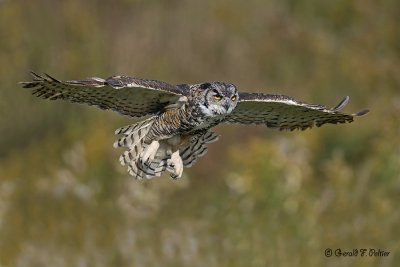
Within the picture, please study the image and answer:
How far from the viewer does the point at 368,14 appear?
649 inches

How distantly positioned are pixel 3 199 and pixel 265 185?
131 inches

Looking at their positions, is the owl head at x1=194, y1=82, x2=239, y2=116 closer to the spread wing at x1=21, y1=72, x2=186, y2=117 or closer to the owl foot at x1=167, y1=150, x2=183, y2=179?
the spread wing at x1=21, y1=72, x2=186, y2=117

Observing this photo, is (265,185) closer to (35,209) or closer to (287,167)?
(287,167)

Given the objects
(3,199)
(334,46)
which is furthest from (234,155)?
(334,46)

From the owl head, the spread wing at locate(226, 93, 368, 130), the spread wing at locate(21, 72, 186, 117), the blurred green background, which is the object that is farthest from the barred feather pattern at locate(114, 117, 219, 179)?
the blurred green background

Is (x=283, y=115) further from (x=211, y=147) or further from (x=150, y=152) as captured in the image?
(x=211, y=147)

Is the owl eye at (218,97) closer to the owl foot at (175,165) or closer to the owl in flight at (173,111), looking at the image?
the owl in flight at (173,111)

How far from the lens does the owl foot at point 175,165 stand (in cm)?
654

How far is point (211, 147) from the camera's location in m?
12.8

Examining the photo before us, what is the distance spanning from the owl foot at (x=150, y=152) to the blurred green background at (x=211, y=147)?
2.60m

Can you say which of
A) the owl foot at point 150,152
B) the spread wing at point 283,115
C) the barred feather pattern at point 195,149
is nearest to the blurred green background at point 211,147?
the spread wing at point 283,115

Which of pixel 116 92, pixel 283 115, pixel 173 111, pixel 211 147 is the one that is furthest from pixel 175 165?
pixel 211 147

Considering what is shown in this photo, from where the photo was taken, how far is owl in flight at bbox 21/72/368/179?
615 cm

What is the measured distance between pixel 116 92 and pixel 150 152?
49 cm
